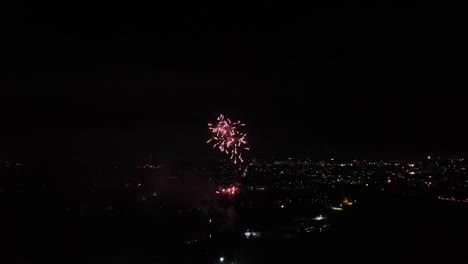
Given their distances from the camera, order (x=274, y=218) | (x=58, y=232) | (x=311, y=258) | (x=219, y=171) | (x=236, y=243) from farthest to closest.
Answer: (x=219, y=171) < (x=58, y=232) < (x=274, y=218) < (x=236, y=243) < (x=311, y=258)

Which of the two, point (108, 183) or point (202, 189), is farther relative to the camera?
point (108, 183)

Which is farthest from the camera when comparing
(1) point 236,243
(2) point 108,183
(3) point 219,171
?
(3) point 219,171

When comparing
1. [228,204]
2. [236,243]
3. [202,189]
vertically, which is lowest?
[236,243]

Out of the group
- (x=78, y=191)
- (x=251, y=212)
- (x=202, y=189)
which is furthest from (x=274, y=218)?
(x=78, y=191)

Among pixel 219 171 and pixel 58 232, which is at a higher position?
pixel 219 171

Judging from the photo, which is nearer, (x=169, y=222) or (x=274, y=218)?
(x=274, y=218)

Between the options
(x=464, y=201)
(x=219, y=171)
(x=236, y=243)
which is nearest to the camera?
(x=236, y=243)

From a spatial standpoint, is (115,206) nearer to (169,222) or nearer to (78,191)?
(169,222)

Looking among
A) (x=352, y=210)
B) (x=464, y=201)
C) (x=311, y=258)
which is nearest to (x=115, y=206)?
(x=352, y=210)

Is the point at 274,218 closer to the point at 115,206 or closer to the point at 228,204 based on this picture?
the point at 228,204
